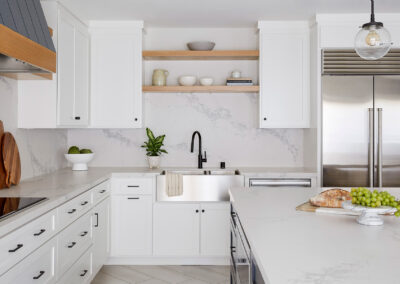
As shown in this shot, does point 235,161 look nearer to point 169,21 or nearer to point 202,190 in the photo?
point 202,190

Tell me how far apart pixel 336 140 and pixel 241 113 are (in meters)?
1.12

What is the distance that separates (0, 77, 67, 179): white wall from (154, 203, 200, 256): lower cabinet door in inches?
44.9

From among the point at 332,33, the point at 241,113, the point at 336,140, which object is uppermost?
the point at 332,33

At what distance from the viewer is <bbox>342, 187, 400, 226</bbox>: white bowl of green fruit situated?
→ 173cm

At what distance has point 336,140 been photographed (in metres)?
3.85

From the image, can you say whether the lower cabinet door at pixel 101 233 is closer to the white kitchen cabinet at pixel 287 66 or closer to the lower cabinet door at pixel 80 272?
the lower cabinet door at pixel 80 272

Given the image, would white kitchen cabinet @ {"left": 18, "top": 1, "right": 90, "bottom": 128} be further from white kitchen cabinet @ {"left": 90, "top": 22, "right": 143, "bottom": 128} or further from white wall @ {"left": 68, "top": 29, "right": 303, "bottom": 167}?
white wall @ {"left": 68, "top": 29, "right": 303, "bottom": 167}

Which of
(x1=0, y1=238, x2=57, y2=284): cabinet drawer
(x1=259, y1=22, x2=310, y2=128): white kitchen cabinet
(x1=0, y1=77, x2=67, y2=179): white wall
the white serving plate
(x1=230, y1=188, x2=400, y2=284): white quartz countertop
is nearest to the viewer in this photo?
(x1=230, y1=188, x2=400, y2=284): white quartz countertop

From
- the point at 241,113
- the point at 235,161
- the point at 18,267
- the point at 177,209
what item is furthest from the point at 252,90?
the point at 18,267

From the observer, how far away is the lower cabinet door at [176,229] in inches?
154

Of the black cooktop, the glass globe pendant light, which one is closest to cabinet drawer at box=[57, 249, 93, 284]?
the black cooktop

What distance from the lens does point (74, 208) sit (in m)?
2.77

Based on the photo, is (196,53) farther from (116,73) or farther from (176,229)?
(176,229)

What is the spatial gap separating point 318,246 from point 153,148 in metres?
3.02
